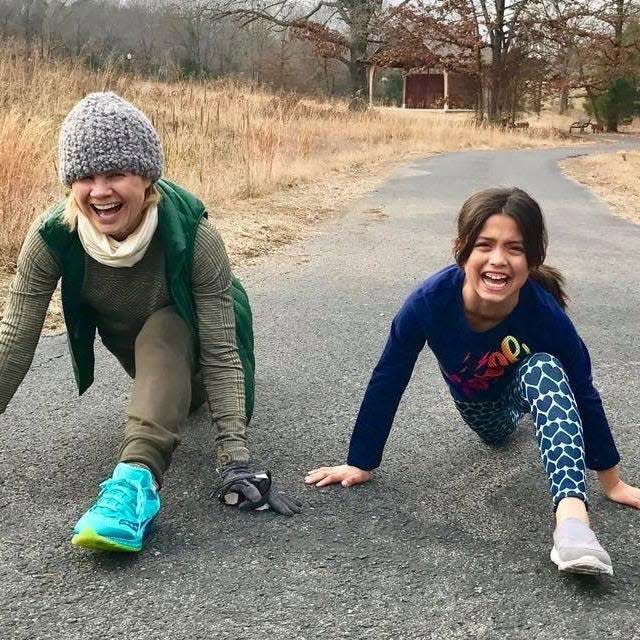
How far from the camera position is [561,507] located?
2.03 metres

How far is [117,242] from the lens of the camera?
7.67ft

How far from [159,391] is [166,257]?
1.31 feet

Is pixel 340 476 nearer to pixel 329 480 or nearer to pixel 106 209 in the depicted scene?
pixel 329 480

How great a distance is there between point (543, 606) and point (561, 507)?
0.27m

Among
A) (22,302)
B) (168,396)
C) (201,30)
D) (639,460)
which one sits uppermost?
(201,30)

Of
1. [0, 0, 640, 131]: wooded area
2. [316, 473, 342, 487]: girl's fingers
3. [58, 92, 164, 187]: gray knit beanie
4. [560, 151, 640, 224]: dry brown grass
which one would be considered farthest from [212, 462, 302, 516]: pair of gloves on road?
[0, 0, 640, 131]: wooded area

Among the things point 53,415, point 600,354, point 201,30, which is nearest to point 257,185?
point 600,354

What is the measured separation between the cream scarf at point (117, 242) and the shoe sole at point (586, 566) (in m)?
1.40

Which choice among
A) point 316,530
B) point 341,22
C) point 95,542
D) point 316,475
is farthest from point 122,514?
point 341,22

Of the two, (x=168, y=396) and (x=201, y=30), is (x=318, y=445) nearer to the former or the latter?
(x=168, y=396)

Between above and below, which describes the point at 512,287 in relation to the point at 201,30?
below

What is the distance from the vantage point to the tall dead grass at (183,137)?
5574 mm

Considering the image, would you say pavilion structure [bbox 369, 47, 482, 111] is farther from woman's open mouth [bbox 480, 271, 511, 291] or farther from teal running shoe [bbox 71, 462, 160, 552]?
teal running shoe [bbox 71, 462, 160, 552]

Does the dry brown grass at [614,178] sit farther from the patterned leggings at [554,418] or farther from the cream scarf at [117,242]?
the cream scarf at [117,242]
